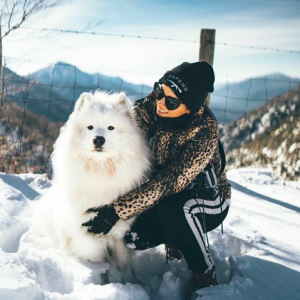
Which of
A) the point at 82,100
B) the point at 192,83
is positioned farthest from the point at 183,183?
the point at 82,100

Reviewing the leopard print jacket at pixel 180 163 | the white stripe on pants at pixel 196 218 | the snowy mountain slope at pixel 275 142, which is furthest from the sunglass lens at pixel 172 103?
the snowy mountain slope at pixel 275 142

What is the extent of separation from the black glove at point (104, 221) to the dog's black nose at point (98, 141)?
1.32 ft

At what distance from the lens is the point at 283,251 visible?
2.36m

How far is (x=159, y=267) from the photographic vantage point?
2.24 m

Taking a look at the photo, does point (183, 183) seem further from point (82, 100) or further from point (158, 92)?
point (82, 100)

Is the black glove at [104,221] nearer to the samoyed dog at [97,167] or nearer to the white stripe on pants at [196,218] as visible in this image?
the samoyed dog at [97,167]

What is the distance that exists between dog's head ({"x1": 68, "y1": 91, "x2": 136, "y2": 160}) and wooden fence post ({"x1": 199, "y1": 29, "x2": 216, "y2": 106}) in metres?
2.15

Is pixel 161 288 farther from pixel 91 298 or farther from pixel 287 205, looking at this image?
pixel 287 205

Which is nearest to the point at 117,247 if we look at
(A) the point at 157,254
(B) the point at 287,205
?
(A) the point at 157,254

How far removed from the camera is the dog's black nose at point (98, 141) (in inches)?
73.8

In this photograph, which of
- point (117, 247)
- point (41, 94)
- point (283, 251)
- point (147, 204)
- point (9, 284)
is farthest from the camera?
point (41, 94)

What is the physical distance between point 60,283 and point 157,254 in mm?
821

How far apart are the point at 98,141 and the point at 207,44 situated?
270 cm

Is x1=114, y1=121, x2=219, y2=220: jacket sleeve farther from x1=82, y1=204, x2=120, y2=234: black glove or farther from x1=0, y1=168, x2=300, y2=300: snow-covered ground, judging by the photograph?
x1=0, y1=168, x2=300, y2=300: snow-covered ground
